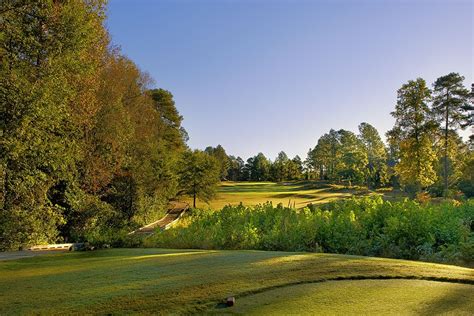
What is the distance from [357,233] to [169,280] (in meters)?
5.35

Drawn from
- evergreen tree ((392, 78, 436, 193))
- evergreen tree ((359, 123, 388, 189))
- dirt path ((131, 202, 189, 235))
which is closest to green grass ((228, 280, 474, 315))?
dirt path ((131, 202, 189, 235))


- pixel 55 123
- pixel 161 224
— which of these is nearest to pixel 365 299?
pixel 55 123

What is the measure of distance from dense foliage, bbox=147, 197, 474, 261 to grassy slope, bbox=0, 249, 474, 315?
8.45 ft

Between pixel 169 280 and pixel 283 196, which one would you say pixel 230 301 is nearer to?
pixel 169 280

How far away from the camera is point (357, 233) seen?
331 inches

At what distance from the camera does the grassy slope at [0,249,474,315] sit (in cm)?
367

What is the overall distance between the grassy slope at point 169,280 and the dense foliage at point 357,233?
2576 mm

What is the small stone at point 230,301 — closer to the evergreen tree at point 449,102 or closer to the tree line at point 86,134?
the tree line at point 86,134

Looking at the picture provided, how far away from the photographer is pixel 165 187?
85.4ft

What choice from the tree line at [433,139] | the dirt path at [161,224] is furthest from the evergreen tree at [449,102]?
the dirt path at [161,224]

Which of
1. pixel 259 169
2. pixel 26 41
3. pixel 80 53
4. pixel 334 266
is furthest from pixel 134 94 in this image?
pixel 259 169

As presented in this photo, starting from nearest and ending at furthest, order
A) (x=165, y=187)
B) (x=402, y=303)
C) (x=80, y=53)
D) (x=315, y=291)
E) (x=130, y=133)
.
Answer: (x=402, y=303), (x=315, y=291), (x=80, y=53), (x=130, y=133), (x=165, y=187)

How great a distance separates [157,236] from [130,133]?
8147 millimetres

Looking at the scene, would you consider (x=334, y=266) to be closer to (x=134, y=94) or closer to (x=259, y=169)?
(x=134, y=94)
